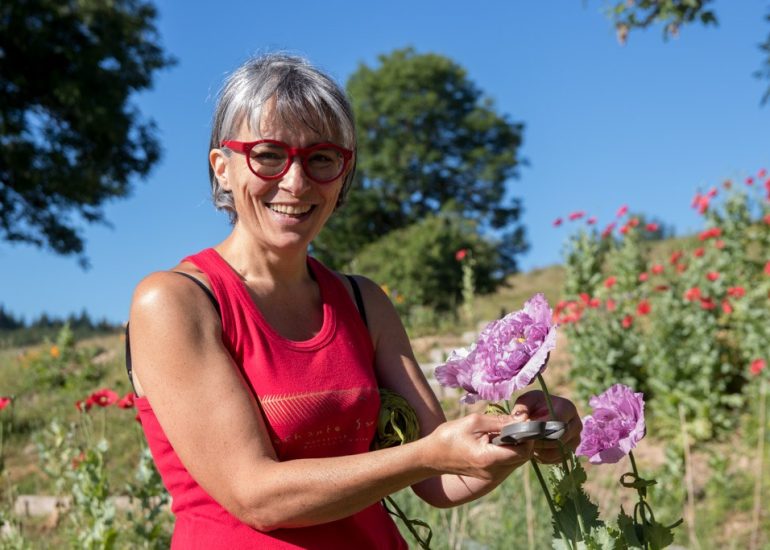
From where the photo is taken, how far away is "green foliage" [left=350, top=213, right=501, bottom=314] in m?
15.3

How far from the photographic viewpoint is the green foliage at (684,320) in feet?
18.9

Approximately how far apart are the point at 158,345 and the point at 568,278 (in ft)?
18.0

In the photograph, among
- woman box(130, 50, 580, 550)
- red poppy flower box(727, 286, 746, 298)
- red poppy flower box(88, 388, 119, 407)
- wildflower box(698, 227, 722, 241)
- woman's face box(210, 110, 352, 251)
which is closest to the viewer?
woman box(130, 50, 580, 550)

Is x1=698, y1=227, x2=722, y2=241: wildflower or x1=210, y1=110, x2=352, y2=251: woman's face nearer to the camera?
x1=210, y1=110, x2=352, y2=251: woman's face

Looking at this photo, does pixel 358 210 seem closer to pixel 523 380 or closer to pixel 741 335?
pixel 741 335

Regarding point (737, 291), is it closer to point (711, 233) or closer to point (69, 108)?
point (711, 233)

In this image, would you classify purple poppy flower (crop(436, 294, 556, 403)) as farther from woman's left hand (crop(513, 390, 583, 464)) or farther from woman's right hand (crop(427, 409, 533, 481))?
woman's left hand (crop(513, 390, 583, 464))

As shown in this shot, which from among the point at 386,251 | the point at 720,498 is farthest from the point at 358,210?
the point at 720,498

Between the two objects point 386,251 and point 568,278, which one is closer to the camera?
point 568,278

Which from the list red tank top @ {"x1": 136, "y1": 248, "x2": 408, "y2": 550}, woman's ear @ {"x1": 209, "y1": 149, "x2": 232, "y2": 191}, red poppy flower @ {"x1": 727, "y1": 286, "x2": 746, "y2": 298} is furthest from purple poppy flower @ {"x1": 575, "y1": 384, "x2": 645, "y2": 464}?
red poppy flower @ {"x1": 727, "y1": 286, "x2": 746, "y2": 298}

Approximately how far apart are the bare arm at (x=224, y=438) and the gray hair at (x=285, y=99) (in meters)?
0.34

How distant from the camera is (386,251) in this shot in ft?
57.2

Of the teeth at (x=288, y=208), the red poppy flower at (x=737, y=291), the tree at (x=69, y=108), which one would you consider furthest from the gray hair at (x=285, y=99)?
the tree at (x=69, y=108)

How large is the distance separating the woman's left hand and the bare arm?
6.4 inches
